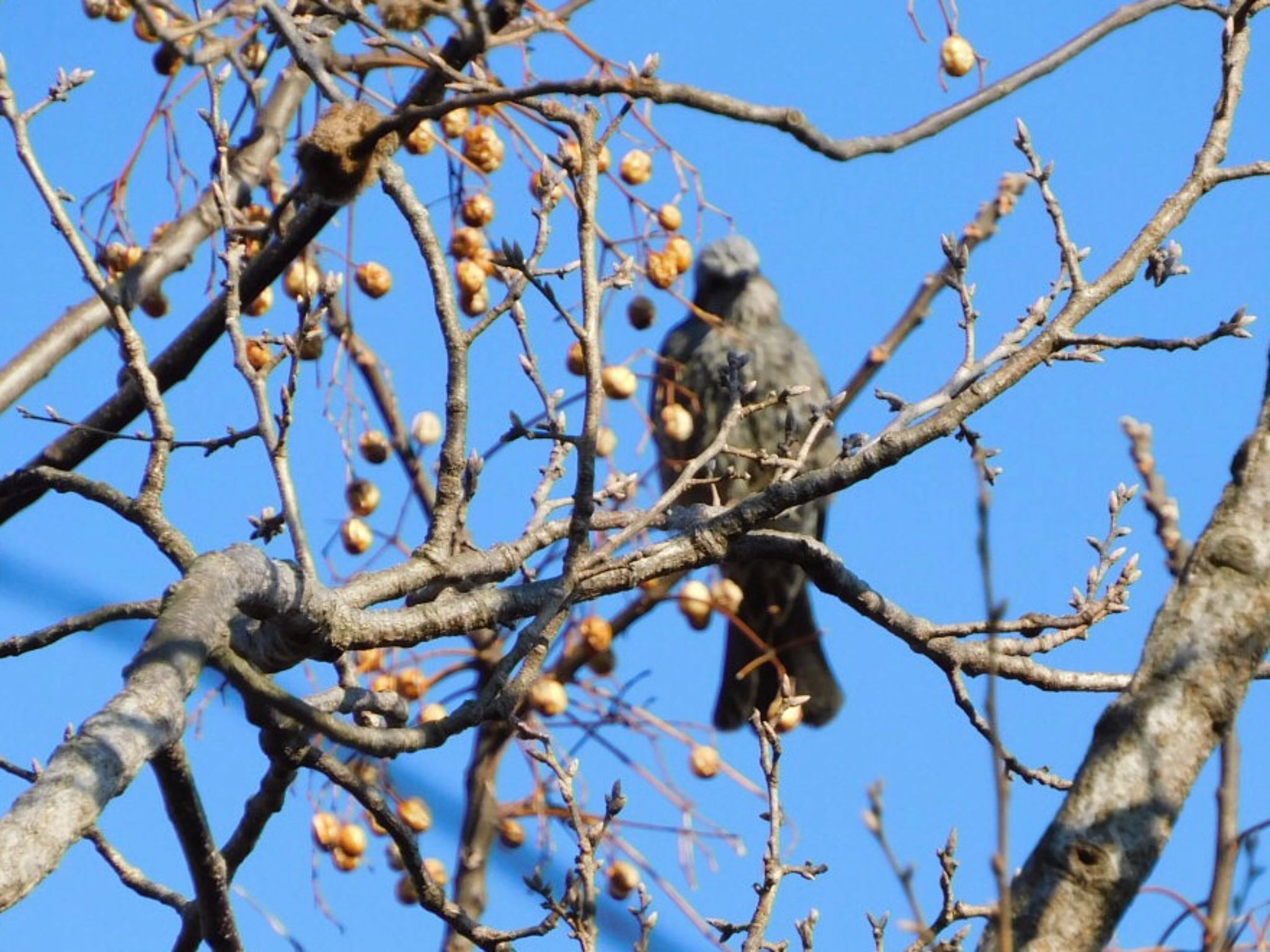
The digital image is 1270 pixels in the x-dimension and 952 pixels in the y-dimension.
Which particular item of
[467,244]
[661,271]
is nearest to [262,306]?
[467,244]

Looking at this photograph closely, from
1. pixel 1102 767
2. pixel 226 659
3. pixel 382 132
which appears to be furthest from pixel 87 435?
pixel 1102 767

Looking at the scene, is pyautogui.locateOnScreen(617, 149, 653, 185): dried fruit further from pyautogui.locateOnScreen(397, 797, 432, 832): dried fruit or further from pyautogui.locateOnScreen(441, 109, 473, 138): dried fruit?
pyautogui.locateOnScreen(397, 797, 432, 832): dried fruit

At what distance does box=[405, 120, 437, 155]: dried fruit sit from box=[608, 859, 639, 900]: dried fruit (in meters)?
1.82

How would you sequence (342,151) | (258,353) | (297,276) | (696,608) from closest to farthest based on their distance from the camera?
(342,151), (258,353), (297,276), (696,608)

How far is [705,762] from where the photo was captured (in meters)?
4.82

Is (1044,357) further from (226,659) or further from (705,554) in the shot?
(226,659)

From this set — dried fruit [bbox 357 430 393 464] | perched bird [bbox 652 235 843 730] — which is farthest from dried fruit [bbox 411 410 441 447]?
perched bird [bbox 652 235 843 730]

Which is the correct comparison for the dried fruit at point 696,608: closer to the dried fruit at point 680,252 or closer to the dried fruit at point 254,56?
the dried fruit at point 680,252

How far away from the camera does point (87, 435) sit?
3.67 meters

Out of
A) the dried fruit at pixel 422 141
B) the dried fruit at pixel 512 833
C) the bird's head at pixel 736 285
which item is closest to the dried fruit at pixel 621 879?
the dried fruit at pixel 512 833

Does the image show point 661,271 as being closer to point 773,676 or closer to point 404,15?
point 404,15

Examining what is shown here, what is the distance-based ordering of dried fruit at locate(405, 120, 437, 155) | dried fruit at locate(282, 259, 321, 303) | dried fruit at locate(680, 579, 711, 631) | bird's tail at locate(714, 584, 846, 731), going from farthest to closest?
1. bird's tail at locate(714, 584, 846, 731)
2. dried fruit at locate(680, 579, 711, 631)
3. dried fruit at locate(282, 259, 321, 303)
4. dried fruit at locate(405, 120, 437, 155)

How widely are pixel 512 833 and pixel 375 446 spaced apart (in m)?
1.05

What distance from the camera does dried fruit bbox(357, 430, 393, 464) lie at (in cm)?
462
